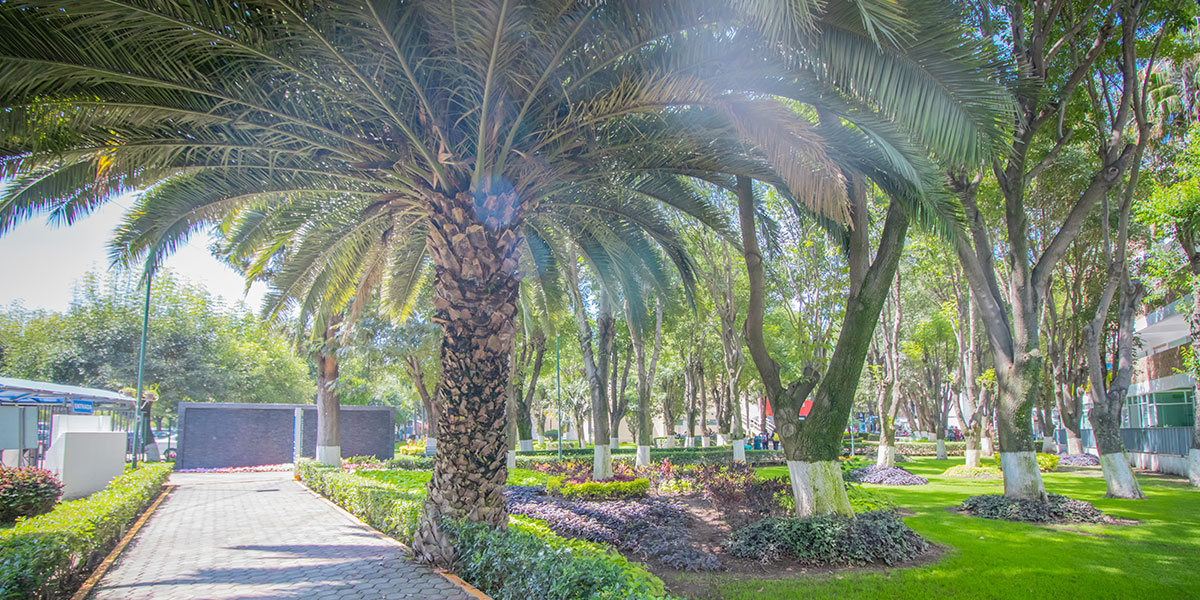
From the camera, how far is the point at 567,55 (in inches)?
278

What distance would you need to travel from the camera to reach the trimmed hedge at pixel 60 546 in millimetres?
5832

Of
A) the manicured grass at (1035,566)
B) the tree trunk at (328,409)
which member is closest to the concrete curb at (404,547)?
the manicured grass at (1035,566)

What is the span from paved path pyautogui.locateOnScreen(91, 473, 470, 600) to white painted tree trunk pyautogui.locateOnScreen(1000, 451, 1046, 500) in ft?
32.4

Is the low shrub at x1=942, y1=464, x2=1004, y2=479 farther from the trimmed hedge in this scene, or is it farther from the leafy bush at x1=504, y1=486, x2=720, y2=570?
the trimmed hedge

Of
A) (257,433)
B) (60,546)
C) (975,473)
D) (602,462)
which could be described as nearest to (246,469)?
(257,433)

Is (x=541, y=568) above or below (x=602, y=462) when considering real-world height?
above

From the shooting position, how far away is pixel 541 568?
5.43 meters

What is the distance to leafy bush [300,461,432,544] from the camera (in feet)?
32.3

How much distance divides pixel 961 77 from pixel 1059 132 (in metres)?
8.27

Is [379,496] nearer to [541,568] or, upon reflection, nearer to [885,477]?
[541,568]

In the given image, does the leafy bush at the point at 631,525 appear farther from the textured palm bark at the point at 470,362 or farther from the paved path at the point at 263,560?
the paved path at the point at 263,560

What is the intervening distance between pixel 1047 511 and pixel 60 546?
1338 centimetres

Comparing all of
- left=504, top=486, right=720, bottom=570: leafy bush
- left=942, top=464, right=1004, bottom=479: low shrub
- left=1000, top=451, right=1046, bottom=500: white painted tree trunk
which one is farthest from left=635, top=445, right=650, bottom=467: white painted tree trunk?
left=1000, top=451, right=1046, bottom=500: white painted tree trunk

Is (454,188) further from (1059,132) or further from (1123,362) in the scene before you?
(1123,362)
